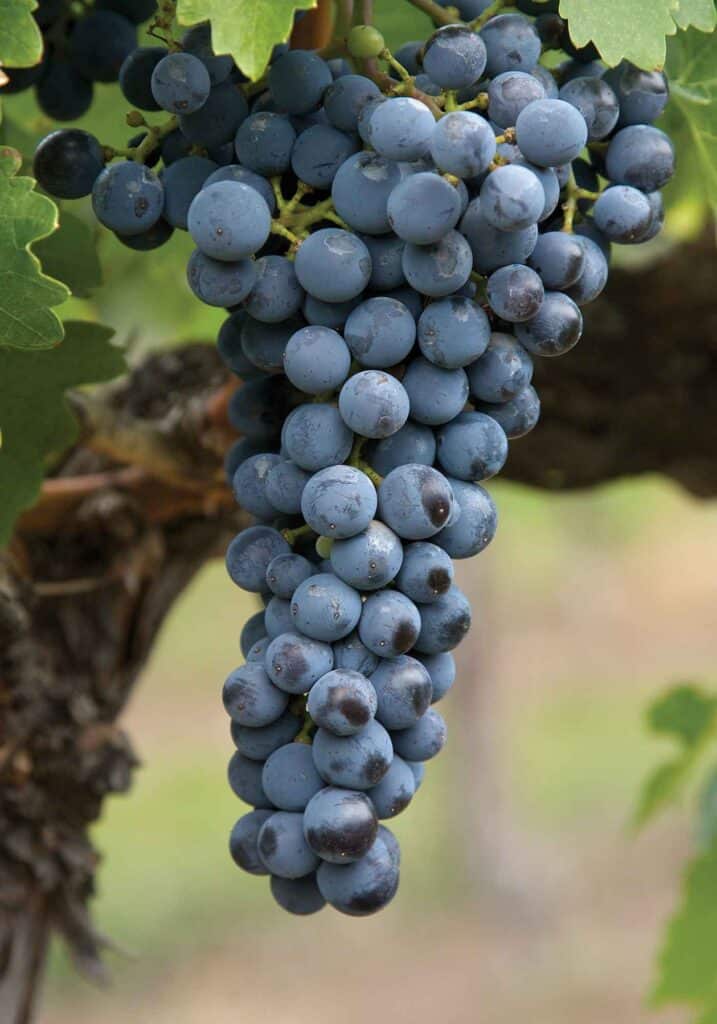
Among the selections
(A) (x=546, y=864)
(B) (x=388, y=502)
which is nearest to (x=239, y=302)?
(B) (x=388, y=502)

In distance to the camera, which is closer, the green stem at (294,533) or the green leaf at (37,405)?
the green stem at (294,533)

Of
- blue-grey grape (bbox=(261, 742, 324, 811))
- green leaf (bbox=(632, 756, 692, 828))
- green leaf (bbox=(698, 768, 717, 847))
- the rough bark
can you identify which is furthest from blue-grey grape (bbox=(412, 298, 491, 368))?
green leaf (bbox=(698, 768, 717, 847))

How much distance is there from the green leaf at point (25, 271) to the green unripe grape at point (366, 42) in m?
0.18

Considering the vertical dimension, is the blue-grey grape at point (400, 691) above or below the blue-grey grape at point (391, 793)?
above

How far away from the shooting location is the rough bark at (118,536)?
126cm

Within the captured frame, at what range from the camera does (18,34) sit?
2.21 feet

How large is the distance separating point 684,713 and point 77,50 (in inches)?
45.3

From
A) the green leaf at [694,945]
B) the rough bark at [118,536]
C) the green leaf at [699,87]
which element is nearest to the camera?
the green leaf at [699,87]

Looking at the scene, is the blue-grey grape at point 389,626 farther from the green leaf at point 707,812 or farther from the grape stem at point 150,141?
the green leaf at point 707,812

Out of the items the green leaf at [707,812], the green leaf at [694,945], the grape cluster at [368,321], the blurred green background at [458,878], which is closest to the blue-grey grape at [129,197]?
the grape cluster at [368,321]

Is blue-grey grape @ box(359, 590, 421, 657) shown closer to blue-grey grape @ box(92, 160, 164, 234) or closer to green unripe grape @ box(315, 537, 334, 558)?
green unripe grape @ box(315, 537, 334, 558)

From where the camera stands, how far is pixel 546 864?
21.9ft

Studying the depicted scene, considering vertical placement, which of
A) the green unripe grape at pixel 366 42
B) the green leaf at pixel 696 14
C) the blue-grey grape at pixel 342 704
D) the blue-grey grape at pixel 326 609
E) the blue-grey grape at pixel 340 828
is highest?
the green leaf at pixel 696 14

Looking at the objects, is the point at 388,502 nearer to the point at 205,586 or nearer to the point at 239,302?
the point at 239,302
